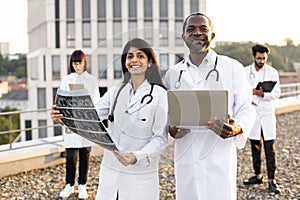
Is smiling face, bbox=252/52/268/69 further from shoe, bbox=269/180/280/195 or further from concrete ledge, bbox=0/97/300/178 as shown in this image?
concrete ledge, bbox=0/97/300/178

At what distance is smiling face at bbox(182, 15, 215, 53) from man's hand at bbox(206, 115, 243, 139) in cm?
38

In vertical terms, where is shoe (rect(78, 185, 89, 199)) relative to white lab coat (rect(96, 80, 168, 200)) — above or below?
below

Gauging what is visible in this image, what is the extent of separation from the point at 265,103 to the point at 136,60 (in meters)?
3.02

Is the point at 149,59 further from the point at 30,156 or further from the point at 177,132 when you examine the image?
the point at 30,156

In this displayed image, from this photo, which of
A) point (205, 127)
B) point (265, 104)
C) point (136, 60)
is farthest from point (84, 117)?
point (265, 104)

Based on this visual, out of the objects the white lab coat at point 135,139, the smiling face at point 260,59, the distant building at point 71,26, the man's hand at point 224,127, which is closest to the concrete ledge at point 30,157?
the smiling face at point 260,59

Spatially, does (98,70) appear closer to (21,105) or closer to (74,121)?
(74,121)

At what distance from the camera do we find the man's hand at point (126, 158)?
7.53 ft

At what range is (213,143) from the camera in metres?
2.43

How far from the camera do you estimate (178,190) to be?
2570mm

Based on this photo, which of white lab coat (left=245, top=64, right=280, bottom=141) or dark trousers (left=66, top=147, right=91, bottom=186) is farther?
white lab coat (left=245, top=64, right=280, bottom=141)

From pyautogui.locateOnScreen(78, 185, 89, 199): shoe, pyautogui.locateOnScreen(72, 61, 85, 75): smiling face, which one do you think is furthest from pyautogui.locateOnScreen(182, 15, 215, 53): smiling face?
pyautogui.locateOnScreen(78, 185, 89, 199): shoe

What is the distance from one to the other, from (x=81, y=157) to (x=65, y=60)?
34.4 meters

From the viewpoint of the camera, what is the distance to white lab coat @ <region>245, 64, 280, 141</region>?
496cm
